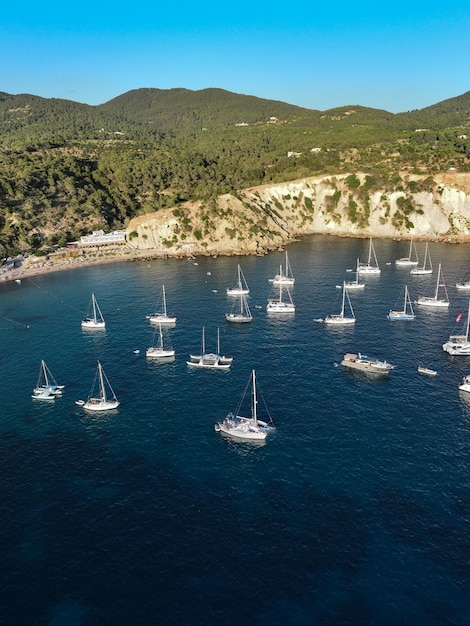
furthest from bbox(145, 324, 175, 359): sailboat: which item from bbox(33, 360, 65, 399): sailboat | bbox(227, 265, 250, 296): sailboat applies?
bbox(227, 265, 250, 296): sailboat

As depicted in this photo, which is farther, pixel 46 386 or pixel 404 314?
pixel 404 314

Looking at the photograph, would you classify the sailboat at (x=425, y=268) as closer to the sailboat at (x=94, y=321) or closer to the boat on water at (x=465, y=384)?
the boat on water at (x=465, y=384)

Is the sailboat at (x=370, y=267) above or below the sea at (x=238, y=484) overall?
above

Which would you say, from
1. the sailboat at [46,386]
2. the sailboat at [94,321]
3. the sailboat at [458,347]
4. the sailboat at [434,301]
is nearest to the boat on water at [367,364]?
the sailboat at [458,347]

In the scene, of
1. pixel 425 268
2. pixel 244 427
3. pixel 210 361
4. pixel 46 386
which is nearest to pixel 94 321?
pixel 46 386

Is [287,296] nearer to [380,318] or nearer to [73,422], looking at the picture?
[380,318]

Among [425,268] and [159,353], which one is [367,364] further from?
[425,268]

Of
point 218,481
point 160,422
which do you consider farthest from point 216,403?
point 218,481
